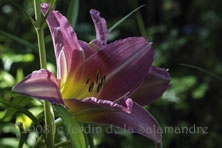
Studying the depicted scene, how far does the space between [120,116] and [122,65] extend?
61 mm

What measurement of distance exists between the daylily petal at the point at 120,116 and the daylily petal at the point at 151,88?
0.11 feet

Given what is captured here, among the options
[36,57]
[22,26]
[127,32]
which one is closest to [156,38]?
[127,32]

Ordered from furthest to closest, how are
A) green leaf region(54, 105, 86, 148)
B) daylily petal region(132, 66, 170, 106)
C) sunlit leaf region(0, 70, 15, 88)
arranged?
sunlit leaf region(0, 70, 15, 88)
daylily petal region(132, 66, 170, 106)
green leaf region(54, 105, 86, 148)

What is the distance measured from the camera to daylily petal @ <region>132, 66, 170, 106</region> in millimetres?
598

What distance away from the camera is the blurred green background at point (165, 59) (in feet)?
3.40

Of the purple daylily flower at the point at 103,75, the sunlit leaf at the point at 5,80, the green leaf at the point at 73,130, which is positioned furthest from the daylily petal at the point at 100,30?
the sunlit leaf at the point at 5,80

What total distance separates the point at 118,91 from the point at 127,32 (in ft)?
7.65

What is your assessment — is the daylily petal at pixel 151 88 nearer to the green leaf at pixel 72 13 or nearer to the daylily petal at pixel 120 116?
the daylily petal at pixel 120 116

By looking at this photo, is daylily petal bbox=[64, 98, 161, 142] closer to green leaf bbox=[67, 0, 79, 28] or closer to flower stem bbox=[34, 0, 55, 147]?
flower stem bbox=[34, 0, 55, 147]

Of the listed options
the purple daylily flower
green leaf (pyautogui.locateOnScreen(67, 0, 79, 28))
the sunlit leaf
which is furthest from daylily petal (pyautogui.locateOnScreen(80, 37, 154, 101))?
the sunlit leaf

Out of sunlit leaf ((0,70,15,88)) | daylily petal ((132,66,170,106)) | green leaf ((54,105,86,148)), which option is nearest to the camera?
green leaf ((54,105,86,148))

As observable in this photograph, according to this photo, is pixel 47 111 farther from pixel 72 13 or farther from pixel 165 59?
pixel 165 59

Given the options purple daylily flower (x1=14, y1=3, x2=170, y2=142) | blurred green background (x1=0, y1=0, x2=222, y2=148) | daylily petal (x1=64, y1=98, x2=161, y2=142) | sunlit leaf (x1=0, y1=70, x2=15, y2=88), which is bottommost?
blurred green background (x1=0, y1=0, x2=222, y2=148)

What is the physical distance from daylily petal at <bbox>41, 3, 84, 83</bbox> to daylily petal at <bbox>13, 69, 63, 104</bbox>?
1.7 inches
